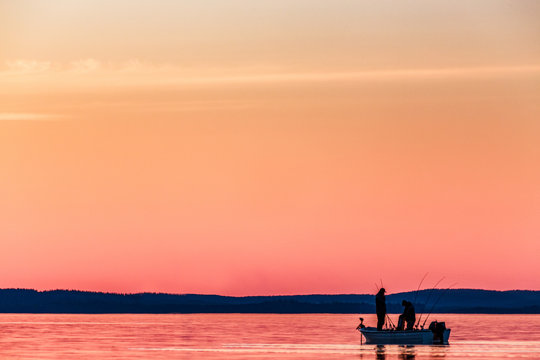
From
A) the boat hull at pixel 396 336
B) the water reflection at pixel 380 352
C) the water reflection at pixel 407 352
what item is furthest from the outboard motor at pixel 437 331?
the water reflection at pixel 380 352

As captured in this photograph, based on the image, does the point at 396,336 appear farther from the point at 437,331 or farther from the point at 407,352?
the point at 437,331

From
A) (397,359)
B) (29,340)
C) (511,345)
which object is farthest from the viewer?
(29,340)

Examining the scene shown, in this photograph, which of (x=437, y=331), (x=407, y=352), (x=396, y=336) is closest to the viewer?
(x=407, y=352)

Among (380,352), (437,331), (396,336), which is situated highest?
(437,331)

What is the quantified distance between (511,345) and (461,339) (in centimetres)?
825

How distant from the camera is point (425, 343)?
57.8 m

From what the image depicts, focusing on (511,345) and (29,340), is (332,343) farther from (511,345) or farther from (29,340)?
(29,340)

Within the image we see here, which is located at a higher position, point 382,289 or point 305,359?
point 382,289

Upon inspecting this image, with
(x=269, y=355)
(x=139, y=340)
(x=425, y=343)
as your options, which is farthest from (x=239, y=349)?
(x=139, y=340)

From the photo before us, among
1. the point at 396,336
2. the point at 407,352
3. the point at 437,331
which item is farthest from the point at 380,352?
the point at 437,331

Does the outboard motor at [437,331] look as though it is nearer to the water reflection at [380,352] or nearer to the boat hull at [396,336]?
the boat hull at [396,336]

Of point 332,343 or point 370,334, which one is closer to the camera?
point 370,334

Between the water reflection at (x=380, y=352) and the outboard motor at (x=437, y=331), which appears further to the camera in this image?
the outboard motor at (x=437, y=331)

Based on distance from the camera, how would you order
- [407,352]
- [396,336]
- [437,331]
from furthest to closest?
[437,331] → [396,336] → [407,352]
